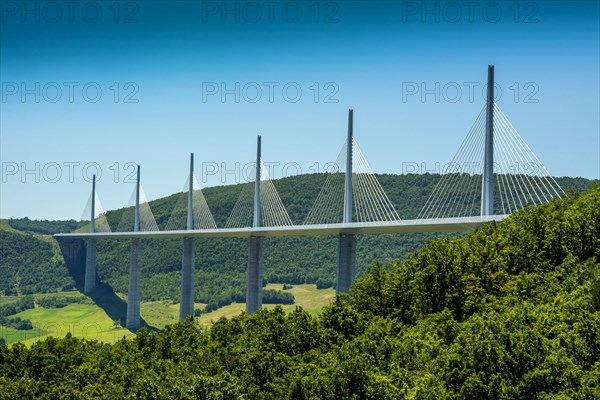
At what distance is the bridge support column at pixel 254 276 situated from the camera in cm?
7594

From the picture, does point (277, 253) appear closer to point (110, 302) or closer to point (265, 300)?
point (265, 300)

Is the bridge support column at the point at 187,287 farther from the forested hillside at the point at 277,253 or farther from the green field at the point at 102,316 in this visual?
the forested hillside at the point at 277,253

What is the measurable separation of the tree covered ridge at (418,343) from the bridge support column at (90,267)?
84.0m

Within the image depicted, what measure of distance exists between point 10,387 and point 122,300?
87192 mm

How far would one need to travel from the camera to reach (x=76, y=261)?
136m

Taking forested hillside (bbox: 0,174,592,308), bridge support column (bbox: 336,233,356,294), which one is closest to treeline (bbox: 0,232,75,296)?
forested hillside (bbox: 0,174,592,308)

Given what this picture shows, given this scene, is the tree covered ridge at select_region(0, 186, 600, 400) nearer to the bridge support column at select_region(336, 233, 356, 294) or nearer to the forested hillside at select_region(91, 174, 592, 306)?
the bridge support column at select_region(336, 233, 356, 294)

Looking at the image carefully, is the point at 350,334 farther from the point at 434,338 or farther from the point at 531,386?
the point at 531,386

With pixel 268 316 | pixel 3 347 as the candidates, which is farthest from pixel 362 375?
pixel 3 347

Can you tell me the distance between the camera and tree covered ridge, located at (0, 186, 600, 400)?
26188 millimetres

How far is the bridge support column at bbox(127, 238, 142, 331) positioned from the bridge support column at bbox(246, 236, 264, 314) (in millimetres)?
26550

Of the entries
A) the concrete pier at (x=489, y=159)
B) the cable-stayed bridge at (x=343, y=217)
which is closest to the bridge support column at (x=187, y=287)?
the cable-stayed bridge at (x=343, y=217)

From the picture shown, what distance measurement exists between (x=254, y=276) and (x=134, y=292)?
96.6ft

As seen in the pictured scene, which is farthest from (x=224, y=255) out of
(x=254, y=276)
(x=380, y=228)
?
(x=380, y=228)
